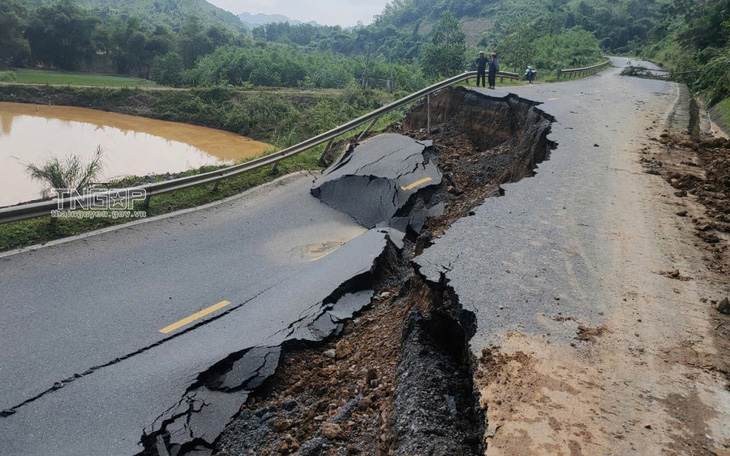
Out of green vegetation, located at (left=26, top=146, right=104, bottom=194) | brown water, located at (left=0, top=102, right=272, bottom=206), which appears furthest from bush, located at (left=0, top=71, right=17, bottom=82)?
green vegetation, located at (left=26, top=146, right=104, bottom=194)

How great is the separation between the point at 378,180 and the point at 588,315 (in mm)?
6489

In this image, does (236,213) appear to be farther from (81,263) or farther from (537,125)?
(537,125)

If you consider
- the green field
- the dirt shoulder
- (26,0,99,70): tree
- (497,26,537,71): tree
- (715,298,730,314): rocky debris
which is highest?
(26,0,99,70): tree

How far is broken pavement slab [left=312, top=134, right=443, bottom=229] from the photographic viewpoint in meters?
10.2

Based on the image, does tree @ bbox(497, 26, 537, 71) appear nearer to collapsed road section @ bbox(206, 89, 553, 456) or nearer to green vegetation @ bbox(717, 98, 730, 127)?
green vegetation @ bbox(717, 98, 730, 127)

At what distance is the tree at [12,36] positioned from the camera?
51.4 m

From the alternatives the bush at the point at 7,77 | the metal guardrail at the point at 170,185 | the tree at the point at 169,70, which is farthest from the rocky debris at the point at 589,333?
the tree at the point at 169,70

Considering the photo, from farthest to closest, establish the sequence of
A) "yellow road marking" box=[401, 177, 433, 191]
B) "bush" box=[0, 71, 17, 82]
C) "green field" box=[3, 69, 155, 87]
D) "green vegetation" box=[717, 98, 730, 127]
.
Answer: "green field" box=[3, 69, 155, 87]
"bush" box=[0, 71, 17, 82]
"green vegetation" box=[717, 98, 730, 127]
"yellow road marking" box=[401, 177, 433, 191]

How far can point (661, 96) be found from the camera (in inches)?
677

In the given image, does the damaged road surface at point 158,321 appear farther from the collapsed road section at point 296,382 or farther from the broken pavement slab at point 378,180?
the broken pavement slab at point 378,180

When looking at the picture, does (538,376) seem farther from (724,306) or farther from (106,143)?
(106,143)

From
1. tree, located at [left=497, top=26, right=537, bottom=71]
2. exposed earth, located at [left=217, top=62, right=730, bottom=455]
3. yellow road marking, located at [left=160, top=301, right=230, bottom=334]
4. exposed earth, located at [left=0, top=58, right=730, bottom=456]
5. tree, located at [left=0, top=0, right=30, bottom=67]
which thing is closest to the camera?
exposed earth, located at [left=217, top=62, right=730, bottom=455]

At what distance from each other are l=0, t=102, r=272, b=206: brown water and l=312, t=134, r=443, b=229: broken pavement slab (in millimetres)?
6770

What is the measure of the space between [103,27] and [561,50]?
162ft
